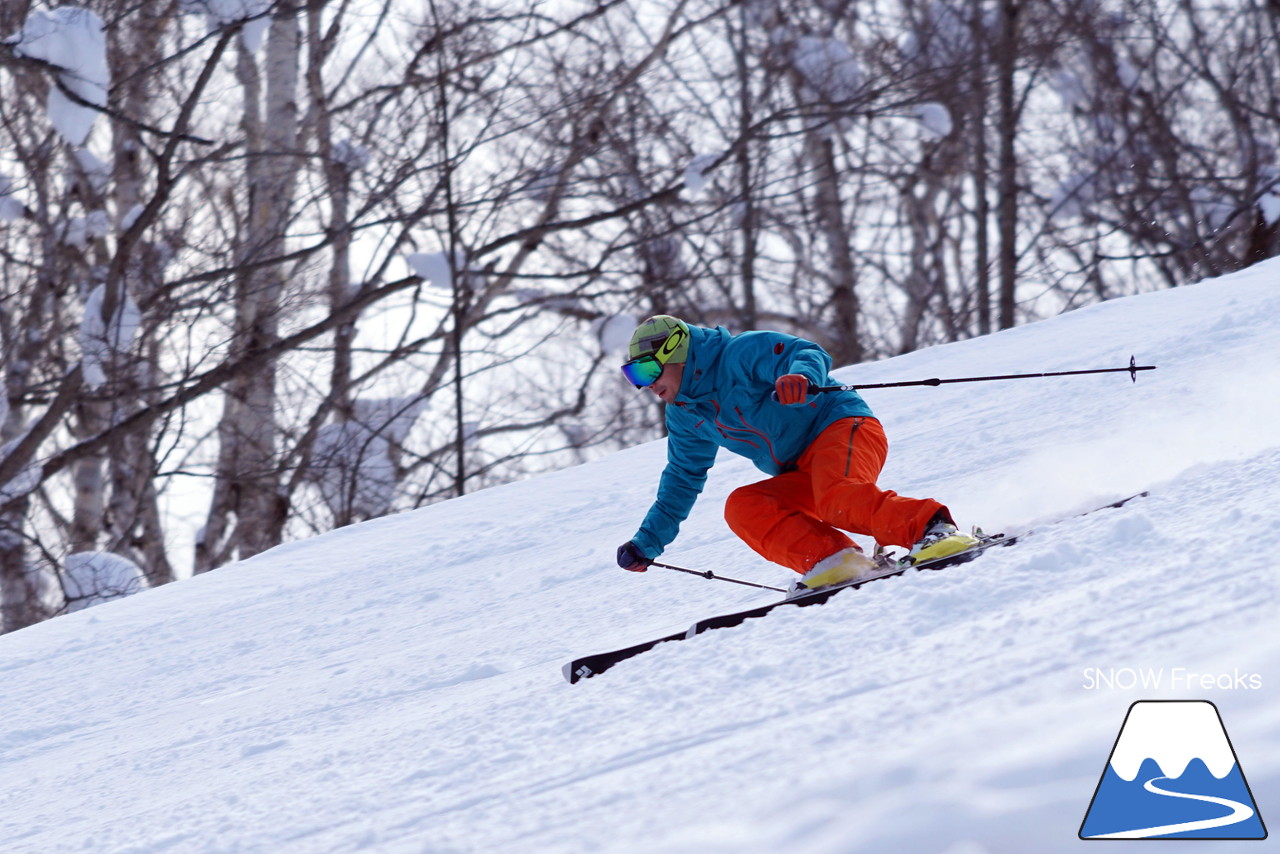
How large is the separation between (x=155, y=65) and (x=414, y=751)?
31.4 feet

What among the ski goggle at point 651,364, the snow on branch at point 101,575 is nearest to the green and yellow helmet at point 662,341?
the ski goggle at point 651,364

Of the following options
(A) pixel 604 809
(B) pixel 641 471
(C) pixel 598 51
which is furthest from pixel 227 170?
(A) pixel 604 809

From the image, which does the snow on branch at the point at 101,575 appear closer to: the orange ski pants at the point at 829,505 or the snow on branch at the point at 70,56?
the snow on branch at the point at 70,56

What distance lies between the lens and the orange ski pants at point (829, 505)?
3643mm

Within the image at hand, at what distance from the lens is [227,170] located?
1278 centimetres

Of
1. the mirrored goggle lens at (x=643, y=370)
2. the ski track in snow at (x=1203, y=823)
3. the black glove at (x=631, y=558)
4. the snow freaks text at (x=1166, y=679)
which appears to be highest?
the mirrored goggle lens at (x=643, y=370)

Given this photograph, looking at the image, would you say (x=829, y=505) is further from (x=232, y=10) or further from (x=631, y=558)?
(x=232, y=10)

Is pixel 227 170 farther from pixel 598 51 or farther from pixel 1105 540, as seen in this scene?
pixel 1105 540

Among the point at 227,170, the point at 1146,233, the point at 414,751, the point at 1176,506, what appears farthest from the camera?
the point at 1146,233

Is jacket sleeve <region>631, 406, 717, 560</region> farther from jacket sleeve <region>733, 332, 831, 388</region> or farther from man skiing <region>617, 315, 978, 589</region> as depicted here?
jacket sleeve <region>733, 332, 831, 388</region>

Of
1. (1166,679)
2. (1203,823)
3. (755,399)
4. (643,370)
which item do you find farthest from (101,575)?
(1203,823)

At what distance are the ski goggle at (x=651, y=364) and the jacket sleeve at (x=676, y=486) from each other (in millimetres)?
325

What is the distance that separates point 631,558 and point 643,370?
67cm

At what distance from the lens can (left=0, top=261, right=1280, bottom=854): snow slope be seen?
2197mm
